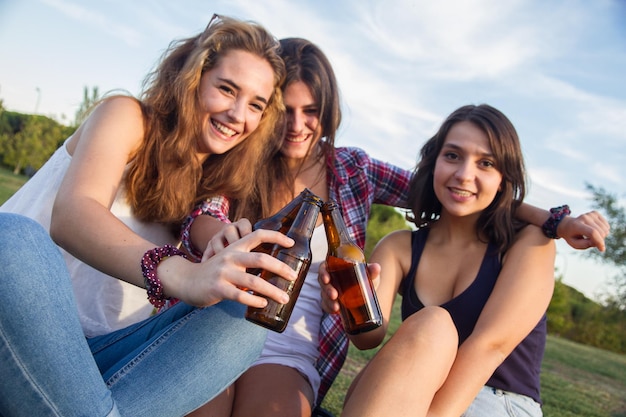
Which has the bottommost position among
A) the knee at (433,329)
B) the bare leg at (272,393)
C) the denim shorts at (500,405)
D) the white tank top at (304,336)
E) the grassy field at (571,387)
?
the grassy field at (571,387)

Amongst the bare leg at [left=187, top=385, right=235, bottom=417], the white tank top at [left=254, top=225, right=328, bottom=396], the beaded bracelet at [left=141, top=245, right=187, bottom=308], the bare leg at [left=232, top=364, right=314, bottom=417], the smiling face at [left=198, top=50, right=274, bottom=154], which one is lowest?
the bare leg at [left=187, top=385, right=235, bottom=417]

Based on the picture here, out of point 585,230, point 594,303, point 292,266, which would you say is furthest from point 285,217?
point 594,303

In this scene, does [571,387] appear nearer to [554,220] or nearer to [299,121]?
[554,220]

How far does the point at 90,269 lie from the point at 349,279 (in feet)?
4.79

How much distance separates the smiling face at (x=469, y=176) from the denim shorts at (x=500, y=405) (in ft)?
3.13

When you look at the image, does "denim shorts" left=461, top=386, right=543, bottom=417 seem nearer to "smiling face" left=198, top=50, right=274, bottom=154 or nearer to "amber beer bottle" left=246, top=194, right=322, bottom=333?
"amber beer bottle" left=246, top=194, right=322, bottom=333

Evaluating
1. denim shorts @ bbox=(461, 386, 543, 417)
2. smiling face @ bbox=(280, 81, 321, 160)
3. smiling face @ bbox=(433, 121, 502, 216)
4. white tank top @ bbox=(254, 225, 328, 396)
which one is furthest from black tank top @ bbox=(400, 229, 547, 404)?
smiling face @ bbox=(280, 81, 321, 160)

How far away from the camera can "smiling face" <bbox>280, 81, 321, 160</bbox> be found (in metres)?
3.29

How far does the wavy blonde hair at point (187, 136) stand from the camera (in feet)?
8.92

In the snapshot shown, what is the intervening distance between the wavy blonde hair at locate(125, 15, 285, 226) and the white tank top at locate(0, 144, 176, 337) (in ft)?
0.30

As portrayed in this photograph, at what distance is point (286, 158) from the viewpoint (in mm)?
3510

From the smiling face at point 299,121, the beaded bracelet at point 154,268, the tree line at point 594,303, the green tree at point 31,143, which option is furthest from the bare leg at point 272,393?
the green tree at point 31,143

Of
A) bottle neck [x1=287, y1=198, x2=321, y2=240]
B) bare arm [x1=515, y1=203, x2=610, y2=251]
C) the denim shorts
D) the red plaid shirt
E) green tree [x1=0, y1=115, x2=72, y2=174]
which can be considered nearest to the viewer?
bottle neck [x1=287, y1=198, x2=321, y2=240]

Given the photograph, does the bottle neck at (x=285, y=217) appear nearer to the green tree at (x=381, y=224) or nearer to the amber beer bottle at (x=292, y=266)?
the amber beer bottle at (x=292, y=266)
